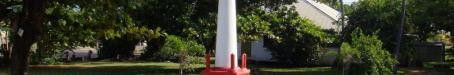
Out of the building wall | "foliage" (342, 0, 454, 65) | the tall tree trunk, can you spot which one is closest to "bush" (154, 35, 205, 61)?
"foliage" (342, 0, 454, 65)

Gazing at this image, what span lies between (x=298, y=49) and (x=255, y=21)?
615 centimetres

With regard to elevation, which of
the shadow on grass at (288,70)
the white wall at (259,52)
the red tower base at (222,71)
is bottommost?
the shadow on grass at (288,70)

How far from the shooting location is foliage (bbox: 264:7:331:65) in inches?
1113

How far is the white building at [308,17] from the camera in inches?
1420

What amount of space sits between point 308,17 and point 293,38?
7.60m

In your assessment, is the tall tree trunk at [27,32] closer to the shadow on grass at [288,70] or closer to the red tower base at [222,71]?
the red tower base at [222,71]

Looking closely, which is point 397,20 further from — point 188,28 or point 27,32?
point 27,32

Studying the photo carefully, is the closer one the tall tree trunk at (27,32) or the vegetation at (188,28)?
the tall tree trunk at (27,32)

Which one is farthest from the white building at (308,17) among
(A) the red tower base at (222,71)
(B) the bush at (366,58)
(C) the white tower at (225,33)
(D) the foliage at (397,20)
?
(A) the red tower base at (222,71)

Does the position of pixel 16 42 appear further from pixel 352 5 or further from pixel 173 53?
pixel 352 5

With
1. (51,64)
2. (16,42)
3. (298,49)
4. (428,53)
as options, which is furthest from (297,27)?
(16,42)

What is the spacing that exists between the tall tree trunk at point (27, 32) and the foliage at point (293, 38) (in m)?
19.9

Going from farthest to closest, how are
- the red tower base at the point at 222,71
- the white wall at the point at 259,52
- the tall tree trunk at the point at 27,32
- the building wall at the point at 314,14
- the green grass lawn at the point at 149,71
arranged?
the building wall at the point at 314,14, the white wall at the point at 259,52, the green grass lawn at the point at 149,71, the tall tree trunk at the point at 27,32, the red tower base at the point at 222,71

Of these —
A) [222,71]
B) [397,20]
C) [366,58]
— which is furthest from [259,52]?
[222,71]
